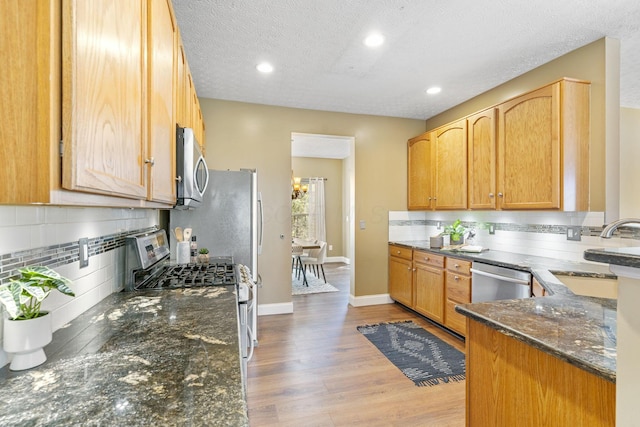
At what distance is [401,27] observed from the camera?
226cm

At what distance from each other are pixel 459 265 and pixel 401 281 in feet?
3.53

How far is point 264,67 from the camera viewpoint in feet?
9.54

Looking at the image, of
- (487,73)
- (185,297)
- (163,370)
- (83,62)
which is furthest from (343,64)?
(163,370)

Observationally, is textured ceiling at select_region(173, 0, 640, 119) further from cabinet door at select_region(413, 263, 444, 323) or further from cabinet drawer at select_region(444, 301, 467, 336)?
cabinet drawer at select_region(444, 301, 467, 336)

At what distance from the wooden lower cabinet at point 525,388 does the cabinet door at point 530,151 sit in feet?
6.02

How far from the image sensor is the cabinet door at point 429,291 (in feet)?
11.0

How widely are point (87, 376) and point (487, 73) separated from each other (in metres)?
3.56

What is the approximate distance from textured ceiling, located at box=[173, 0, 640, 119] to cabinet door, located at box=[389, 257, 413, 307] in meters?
2.05

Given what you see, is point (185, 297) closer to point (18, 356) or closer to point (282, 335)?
point (18, 356)

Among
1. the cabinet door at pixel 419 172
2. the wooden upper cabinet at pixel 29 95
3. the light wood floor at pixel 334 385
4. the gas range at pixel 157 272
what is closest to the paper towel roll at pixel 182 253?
the gas range at pixel 157 272

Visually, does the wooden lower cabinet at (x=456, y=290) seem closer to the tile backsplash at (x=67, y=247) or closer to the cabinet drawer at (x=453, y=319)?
the cabinet drawer at (x=453, y=319)

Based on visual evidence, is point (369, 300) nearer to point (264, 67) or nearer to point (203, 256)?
point (203, 256)

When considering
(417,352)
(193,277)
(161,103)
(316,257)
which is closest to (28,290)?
(161,103)

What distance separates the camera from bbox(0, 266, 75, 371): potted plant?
80 cm
